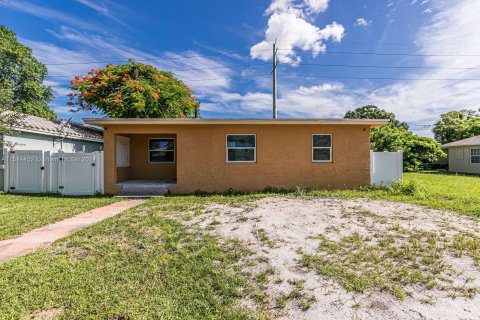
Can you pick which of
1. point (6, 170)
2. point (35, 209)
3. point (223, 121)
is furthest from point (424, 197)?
point (6, 170)

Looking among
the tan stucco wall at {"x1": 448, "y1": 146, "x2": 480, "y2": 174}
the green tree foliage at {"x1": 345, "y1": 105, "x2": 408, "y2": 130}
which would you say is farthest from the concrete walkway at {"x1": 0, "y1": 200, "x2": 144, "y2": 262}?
the green tree foliage at {"x1": 345, "y1": 105, "x2": 408, "y2": 130}

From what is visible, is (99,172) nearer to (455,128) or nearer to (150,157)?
(150,157)

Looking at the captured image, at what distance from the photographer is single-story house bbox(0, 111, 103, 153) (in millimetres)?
9564

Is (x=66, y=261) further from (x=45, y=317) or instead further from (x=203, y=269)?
(x=203, y=269)

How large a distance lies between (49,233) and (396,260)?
6.08m

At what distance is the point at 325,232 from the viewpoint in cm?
461

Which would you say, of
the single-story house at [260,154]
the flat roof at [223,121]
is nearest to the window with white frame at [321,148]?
the single-story house at [260,154]

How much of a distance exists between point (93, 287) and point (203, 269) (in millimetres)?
1284

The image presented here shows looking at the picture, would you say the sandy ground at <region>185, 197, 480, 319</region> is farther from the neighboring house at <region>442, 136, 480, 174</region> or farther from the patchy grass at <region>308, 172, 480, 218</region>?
the neighboring house at <region>442, 136, 480, 174</region>

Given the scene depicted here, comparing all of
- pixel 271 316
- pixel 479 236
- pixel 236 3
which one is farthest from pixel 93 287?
pixel 236 3

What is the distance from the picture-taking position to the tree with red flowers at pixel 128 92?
14.9 metres

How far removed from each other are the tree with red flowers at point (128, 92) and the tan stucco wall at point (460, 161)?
70.0 feet

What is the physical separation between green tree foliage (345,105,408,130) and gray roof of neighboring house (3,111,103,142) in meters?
38.7

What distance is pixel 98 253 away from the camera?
371 centimetres
